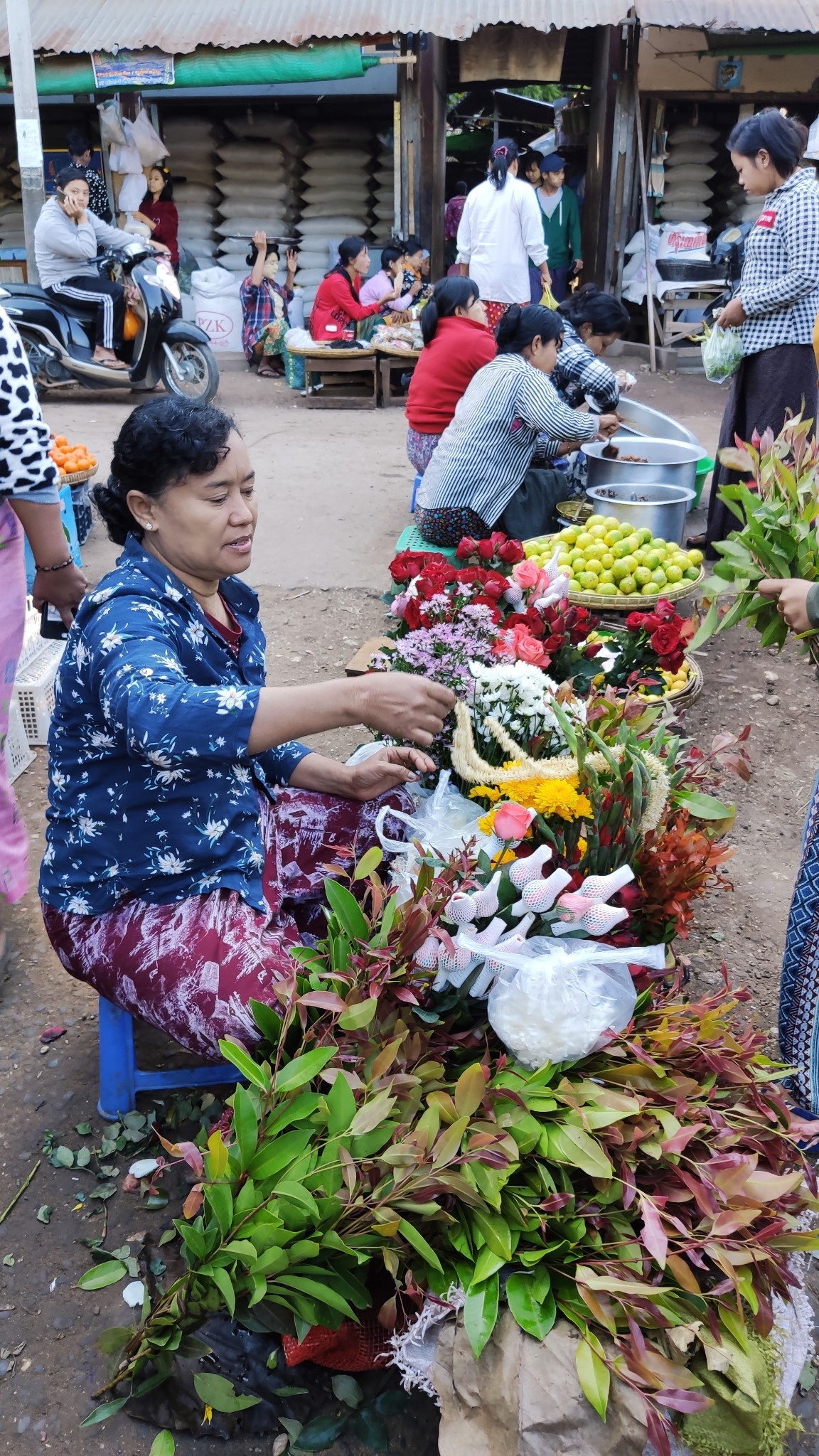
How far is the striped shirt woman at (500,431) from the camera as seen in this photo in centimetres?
428

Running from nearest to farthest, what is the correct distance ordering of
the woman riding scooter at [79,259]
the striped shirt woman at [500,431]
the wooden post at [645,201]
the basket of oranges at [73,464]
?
1. the striped shirt woman at [500,431]
2. the basket of oranges at [73,464]
3. the woman riding scooter at [79,259]
4. the wooden post at [645,201]

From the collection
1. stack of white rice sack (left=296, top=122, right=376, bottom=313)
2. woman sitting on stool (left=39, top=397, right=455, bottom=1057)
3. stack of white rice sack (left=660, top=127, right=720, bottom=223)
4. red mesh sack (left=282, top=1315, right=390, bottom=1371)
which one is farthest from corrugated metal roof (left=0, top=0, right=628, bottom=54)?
red mesh sack (left=282, top=1315, right=390, bottom=1371)

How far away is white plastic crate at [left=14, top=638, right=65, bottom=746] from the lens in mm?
3668

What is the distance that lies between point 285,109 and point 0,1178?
11.4 m

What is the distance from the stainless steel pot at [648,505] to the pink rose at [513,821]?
283 cm

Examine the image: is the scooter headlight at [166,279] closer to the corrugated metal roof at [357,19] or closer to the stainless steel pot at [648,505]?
the corrugated metal roof at [357,19]

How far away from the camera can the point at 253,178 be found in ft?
35.5

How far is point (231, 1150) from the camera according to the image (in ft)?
4.89

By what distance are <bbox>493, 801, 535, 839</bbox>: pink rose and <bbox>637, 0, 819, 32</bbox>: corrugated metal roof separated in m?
9.40

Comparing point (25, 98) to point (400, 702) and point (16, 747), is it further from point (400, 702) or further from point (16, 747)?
point (400, 702)

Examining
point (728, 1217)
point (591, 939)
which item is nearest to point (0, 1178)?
point (591, 939)

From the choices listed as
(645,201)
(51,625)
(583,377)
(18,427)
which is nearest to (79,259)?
(583,377)

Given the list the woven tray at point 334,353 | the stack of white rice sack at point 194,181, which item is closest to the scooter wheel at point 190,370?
the woven tray at point 334,353

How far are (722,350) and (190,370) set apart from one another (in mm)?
4789
